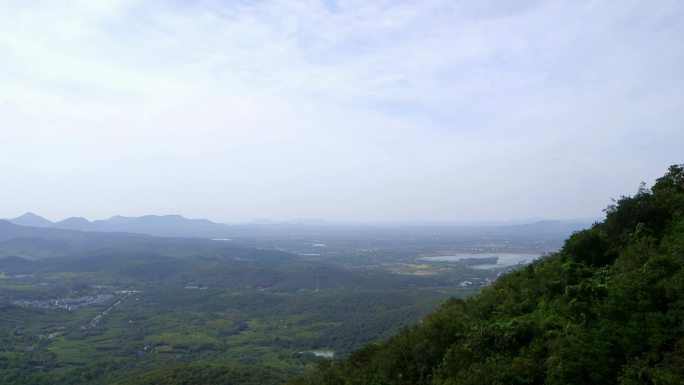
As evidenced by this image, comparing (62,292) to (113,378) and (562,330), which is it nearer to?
(113,378)

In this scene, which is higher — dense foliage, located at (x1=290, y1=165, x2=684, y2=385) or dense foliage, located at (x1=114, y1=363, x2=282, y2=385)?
dense foliage, located at (x1=290, y1=165, x2=684, y2=385)

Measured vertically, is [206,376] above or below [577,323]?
below

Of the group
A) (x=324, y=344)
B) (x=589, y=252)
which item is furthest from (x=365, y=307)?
(x=589, y=252)

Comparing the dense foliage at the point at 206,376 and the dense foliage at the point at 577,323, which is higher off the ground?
the dense foliage at the point at 577,323

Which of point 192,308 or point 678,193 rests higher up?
point 678,193

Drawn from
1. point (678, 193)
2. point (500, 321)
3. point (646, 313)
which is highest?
point (678, 193)

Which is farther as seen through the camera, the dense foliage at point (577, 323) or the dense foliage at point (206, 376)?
the dense foliage at point (206, 376)

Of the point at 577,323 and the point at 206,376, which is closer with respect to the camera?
the point at 577,323

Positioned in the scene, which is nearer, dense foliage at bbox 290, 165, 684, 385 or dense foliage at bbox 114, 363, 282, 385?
dense foliage at bbox 290, 165, 684, 385
